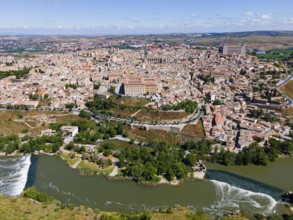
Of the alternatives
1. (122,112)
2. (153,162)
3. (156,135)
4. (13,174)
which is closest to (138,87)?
(122,112)

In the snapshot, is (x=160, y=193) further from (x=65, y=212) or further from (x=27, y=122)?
(x=27, y=122)

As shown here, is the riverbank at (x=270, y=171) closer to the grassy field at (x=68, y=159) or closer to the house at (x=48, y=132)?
the grassy field at (x=68, y=159)

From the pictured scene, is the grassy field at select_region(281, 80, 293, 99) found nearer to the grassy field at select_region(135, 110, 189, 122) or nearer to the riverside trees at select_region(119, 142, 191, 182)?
the grassy field at select_region(135, 110, 189, 122)

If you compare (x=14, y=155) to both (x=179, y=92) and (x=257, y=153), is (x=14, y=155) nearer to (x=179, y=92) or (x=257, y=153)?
(x=257, y=153)

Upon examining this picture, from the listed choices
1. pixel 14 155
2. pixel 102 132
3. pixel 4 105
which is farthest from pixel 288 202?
pixel 4 105

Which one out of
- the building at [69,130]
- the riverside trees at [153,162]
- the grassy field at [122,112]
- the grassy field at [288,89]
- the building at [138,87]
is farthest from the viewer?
the grassy field at [288,89]

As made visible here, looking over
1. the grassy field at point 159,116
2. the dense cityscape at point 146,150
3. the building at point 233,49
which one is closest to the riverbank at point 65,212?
the dense cityscape at point 146,150
